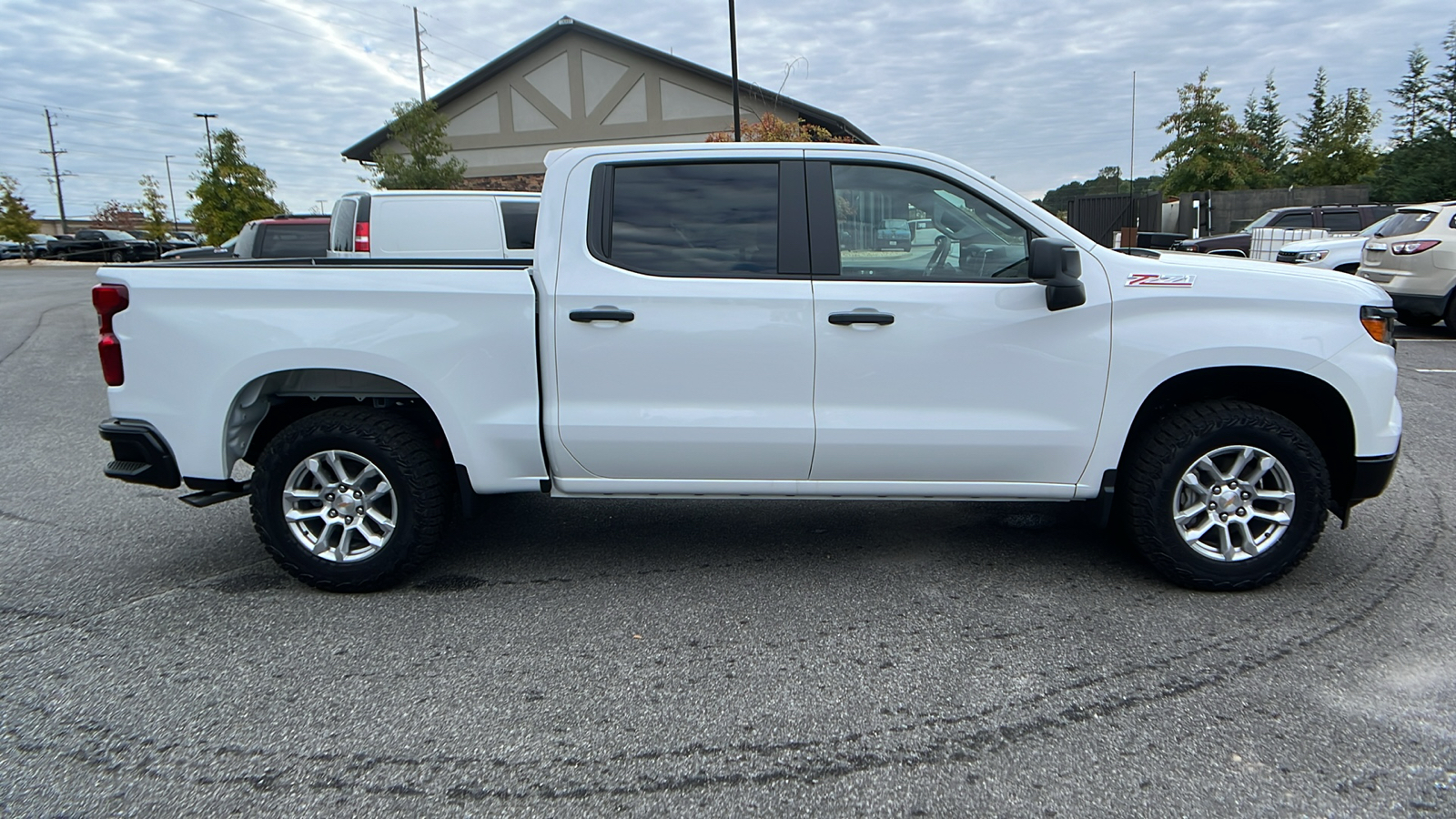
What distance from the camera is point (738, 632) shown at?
380 centimetres

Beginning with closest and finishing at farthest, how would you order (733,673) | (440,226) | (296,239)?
(733,673) → (440,226) → (296,239)

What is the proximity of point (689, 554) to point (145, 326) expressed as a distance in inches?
104

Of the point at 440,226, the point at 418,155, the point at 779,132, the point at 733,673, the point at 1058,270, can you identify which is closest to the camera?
the point at 733,673

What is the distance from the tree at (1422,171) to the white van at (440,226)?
24.9 metres

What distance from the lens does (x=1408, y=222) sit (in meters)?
12.4

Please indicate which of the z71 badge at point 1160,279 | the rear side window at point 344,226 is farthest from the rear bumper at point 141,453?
the rear side window at point 344,226

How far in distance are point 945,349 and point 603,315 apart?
1.45 metres

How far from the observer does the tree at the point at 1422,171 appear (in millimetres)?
24359

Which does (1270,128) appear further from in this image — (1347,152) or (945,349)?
(945,349)

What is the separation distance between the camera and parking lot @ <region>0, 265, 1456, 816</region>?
2760mm

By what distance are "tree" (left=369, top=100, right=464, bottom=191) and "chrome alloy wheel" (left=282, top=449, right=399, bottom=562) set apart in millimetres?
23779

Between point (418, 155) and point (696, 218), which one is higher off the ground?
point (418, 155)

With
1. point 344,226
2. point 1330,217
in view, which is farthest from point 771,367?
point 1330,217

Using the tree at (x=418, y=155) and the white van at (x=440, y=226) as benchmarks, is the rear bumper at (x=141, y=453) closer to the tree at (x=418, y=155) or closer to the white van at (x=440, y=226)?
the white van at (x=440, y=226)
